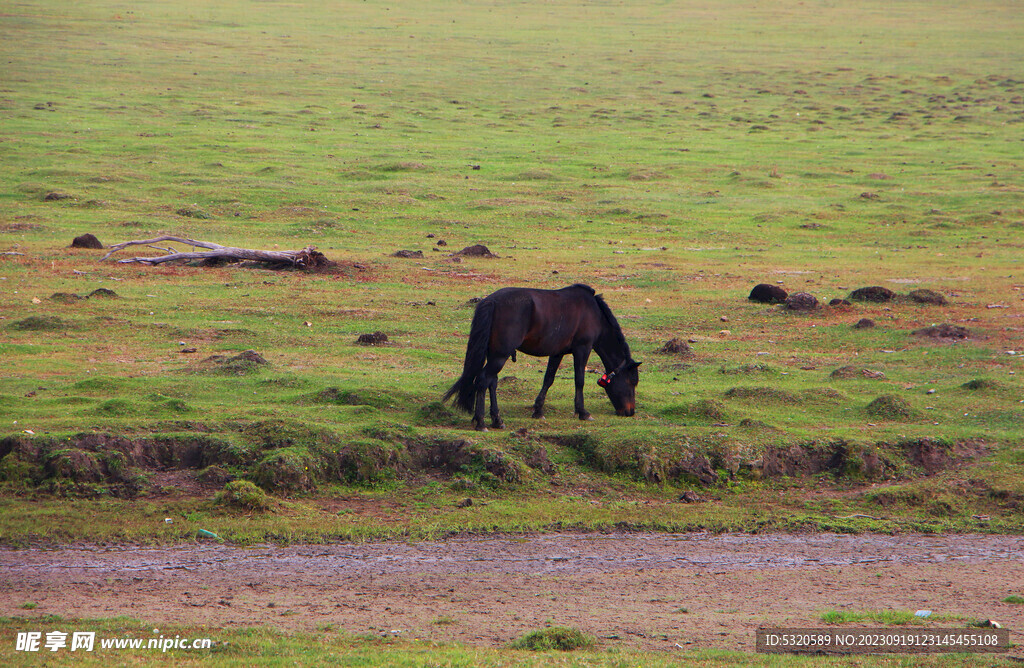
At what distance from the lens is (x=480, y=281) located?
23.0m

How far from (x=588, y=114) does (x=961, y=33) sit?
46.9 m

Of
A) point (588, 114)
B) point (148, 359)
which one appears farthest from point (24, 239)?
point (588, 114)

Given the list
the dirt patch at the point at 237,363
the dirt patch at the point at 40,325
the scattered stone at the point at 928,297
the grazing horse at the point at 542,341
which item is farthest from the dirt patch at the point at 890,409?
the dirt patch at the point at 40,325

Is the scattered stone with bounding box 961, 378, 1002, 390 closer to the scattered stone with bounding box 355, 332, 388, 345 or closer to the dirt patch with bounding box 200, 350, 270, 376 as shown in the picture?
the scattered stone with bounding box 355, 332, 388, 345

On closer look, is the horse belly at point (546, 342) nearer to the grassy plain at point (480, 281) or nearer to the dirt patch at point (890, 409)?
the grassy plain at point (480, 281)

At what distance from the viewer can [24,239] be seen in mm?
25141

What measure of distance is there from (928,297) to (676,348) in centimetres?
721

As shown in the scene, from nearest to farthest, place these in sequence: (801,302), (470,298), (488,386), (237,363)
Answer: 1. (488,386)
2. (237,363)
3. (801,302)
4. (470,298)

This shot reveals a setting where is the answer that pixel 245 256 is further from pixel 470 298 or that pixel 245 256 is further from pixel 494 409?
pixel 494 409

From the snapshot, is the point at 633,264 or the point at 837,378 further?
the point at 633,264

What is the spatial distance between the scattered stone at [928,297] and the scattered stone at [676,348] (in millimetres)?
6715

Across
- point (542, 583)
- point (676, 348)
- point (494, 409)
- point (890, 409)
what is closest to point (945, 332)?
point (676, 348)

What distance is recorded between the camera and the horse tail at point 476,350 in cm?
1259

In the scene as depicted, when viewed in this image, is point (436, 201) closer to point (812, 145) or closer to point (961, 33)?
point (812, 145)
